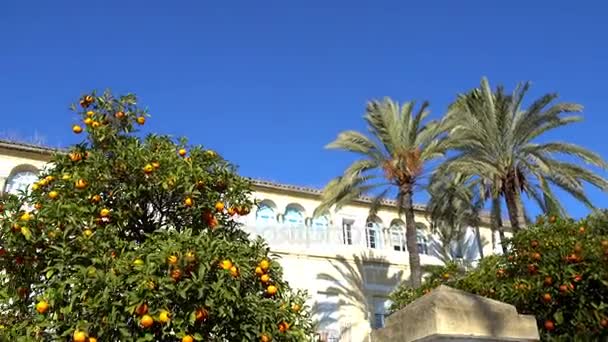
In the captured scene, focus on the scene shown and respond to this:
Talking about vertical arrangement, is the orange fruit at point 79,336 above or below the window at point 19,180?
below

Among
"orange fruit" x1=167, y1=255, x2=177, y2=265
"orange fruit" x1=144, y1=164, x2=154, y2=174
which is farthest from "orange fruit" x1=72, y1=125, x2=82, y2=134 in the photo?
"orange fruit" x1=167, y1=255, x2=177, y2=265

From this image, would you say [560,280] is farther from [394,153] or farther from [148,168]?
[394,153]

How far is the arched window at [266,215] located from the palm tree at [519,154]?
8.68 m

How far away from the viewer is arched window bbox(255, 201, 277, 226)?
25391 millimetres

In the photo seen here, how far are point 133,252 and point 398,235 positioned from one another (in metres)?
22.7

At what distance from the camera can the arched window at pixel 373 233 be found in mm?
27156

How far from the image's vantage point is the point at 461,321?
376 centimetres

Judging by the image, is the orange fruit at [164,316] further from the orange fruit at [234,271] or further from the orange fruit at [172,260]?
the orange fruit at [234,271]

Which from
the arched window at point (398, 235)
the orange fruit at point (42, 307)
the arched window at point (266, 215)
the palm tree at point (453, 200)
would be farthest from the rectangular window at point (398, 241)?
the orange fruit at point (42, 307)

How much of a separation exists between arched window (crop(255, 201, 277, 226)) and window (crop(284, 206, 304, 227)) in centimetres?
56

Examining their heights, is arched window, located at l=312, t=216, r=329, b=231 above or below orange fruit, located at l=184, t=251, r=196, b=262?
above

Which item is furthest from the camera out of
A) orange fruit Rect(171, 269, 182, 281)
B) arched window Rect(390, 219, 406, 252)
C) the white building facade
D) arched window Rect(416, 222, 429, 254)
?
arched window Rect(416, 222, 429, 254)

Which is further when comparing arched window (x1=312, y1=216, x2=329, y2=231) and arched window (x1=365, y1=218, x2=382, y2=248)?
arched window (x1=365, y1=218, x2=382, y2=248)

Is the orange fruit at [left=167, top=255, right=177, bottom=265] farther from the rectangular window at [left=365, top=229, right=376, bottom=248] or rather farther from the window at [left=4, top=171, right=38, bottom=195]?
the rectangular window at [left=365, top=229, right=376, bottom=248]
